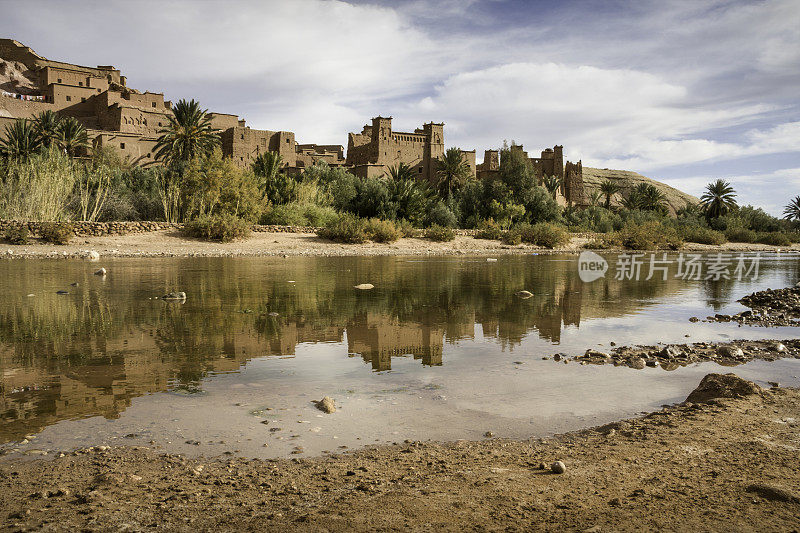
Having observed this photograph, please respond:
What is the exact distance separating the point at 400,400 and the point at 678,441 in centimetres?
207

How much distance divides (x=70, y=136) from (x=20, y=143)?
3661mm

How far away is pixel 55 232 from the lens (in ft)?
73.2

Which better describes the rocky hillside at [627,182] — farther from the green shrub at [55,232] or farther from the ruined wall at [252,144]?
the green shrub at [55,232]

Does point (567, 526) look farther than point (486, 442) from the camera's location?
No

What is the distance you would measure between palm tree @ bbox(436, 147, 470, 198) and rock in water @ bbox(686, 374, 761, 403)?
4522cm

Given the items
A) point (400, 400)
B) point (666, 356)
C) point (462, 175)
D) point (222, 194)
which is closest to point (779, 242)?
point (462, 175)

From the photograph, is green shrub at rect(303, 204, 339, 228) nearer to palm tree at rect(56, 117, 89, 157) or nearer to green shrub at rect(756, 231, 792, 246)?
palm tree at rect(56, 117, 89, 157)

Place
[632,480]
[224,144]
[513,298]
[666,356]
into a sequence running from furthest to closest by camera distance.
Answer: [224,144]
[513,298]
[666,356]
[632,480]

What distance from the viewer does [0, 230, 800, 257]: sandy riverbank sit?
21.5 metres

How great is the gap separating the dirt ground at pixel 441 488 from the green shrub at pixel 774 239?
56.4 metres

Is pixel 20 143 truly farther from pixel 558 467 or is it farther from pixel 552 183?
pixel 558 467

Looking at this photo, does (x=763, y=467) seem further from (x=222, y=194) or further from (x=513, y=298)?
(x=222, y=194)

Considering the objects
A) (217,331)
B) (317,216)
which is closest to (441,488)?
(217,331)

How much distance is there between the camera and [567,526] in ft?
8.27
